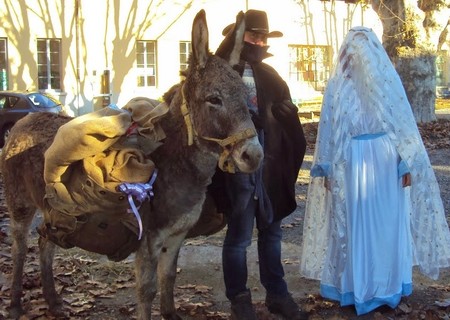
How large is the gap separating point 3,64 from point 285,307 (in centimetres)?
2066

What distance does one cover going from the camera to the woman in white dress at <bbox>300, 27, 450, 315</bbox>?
4766mm

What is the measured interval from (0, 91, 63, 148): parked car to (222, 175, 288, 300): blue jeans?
550 inches

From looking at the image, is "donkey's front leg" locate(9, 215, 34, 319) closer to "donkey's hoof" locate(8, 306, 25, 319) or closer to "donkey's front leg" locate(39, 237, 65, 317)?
"donkey's hoof" locate(8, 306, 25, 319)

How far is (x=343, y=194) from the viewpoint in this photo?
489 centimetres

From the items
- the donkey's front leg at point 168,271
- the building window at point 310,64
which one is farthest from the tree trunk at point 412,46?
the building window at point 310,64

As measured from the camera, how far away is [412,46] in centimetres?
1664

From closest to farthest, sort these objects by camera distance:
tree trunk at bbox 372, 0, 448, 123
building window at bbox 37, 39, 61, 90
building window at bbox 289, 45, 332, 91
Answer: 1. tree trunk at bbox 372, 0, 448, 123
2. building window at bbox 37, 39, 61, 90
3. building window at bbox 289, 45, 332, 91

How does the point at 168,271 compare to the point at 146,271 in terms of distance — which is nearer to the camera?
the point at 146,271

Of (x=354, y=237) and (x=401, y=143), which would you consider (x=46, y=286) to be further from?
(x=401, y=143)

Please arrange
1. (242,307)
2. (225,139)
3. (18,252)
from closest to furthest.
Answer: (225,139)
(242,307)
(18,252)

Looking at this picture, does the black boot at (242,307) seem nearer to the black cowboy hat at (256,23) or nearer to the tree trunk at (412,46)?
the black cowboy hat at (256,23)

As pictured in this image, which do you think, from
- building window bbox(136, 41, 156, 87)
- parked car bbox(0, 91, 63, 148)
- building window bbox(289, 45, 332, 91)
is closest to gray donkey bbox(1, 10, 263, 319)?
parked car bbox(0, 91, 63, 148)

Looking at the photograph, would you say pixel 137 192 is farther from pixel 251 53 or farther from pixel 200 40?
pixel 251 53

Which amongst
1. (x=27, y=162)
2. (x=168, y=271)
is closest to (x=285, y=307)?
(x=168, y=271)
